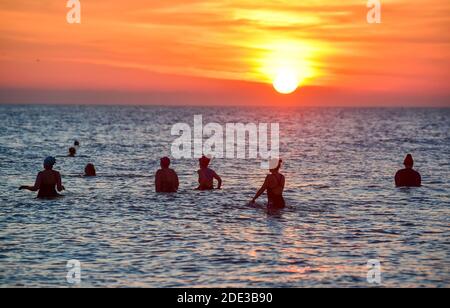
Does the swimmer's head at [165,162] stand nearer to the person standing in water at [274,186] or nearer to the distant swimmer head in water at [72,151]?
the person standing in water at [274,186]

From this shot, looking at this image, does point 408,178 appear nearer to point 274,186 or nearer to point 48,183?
point 274,186

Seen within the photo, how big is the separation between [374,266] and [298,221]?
6.72 m

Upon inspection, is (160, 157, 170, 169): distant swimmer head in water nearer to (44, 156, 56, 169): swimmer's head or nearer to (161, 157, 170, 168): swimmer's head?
(161, 157, 170, 168): swimmer's head

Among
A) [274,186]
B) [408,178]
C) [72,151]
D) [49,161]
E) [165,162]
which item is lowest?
[408,178]

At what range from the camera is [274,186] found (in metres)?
26.7

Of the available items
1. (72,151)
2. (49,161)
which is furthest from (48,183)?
(72,151)

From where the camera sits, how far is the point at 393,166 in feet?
172

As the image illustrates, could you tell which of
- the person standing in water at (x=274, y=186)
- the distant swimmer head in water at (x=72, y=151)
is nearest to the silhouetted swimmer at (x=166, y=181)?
the person standing in water at (x=274, y=186)

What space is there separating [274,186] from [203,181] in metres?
6.53

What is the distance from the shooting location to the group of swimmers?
26406 millimetres

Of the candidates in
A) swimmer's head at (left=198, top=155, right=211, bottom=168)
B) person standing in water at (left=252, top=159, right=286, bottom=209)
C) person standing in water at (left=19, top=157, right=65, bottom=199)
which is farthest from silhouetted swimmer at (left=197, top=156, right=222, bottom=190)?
person standing in water at (left=19, top=157, right=65, bottom=199)

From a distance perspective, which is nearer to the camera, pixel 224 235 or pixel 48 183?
pixel 224 235
